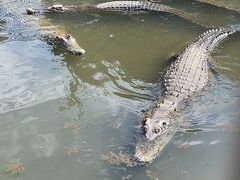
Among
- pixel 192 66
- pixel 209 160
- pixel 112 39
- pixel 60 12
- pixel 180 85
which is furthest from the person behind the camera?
pixel 60 12

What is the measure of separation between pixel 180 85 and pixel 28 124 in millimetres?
2309

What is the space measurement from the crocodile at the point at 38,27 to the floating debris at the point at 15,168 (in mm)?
3324

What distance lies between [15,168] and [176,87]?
2.64 metres

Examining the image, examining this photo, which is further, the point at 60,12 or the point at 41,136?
the point at 60,12

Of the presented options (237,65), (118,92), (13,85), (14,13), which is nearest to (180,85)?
(118,92)

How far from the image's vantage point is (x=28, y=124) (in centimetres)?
602

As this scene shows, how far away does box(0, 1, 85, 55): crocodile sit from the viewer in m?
8.43

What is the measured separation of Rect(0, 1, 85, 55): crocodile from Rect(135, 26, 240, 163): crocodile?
2147 mm

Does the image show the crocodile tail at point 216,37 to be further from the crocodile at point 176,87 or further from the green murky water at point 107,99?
the green murky water at point 107,99

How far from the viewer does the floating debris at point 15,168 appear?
199 inches

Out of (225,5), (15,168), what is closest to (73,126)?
(15,168)

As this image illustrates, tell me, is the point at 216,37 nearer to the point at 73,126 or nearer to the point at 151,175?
the point at 73,126

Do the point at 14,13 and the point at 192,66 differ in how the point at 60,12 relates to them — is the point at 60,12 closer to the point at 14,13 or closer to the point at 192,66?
the point at 14,13

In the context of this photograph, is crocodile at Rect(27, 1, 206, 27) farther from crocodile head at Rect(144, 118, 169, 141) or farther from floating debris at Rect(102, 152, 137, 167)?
floating debris at Rect(102, 152, 137, 167)
